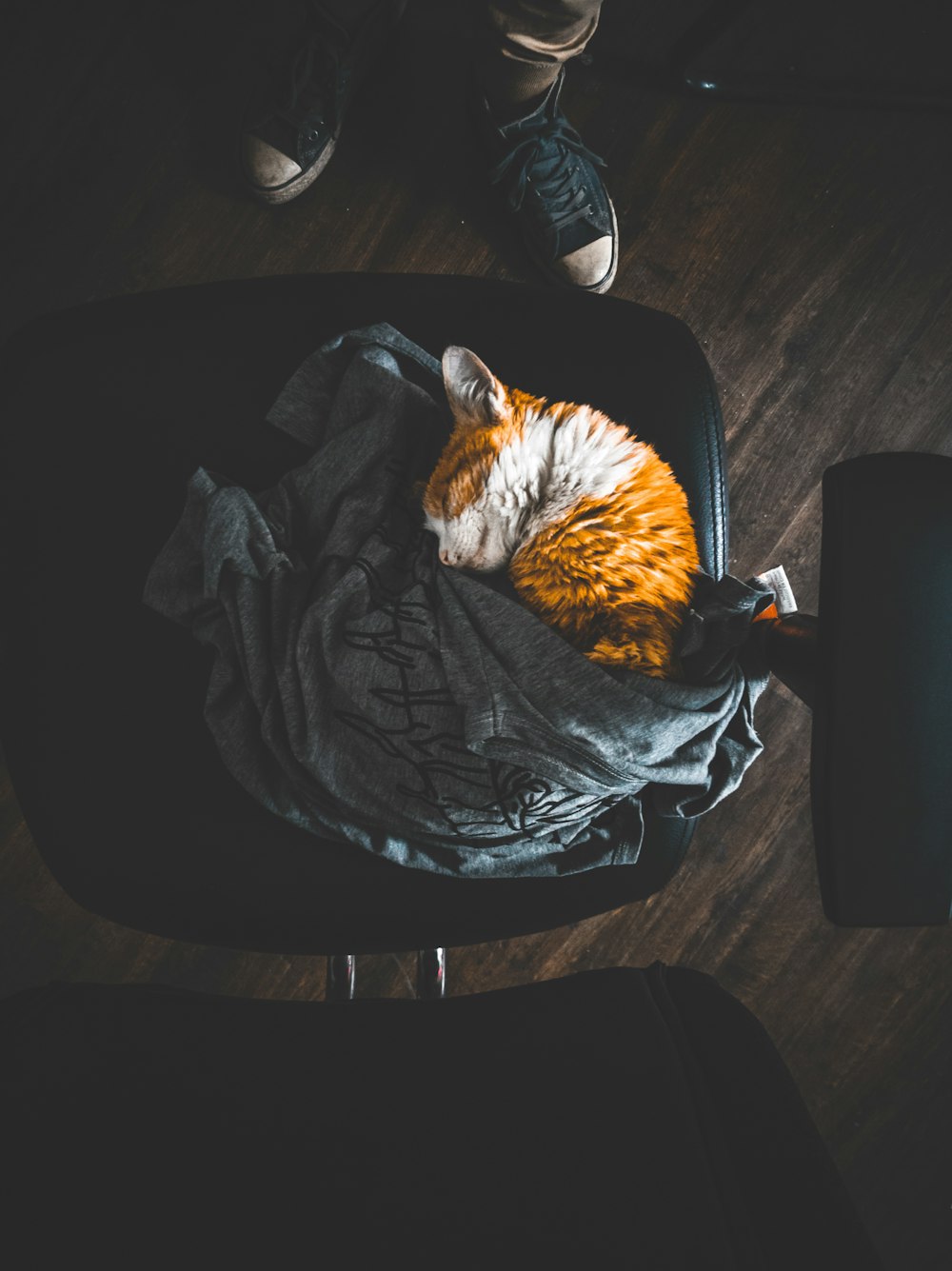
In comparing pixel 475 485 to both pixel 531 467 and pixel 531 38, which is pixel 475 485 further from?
pixel 531 38

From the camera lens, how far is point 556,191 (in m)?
1.28

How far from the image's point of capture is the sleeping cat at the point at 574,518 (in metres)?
0.69

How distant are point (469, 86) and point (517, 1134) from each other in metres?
1.57

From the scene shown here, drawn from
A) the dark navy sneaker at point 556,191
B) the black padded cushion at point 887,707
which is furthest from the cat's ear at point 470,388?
the dark navy sneaker at point 556,191

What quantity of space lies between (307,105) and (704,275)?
0.76 meters

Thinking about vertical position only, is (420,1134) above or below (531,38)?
below

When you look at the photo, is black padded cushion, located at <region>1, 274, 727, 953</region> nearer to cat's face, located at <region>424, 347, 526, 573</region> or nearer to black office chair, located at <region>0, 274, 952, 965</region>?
black office chair, located at <region>0, 274, 952, 965</region>

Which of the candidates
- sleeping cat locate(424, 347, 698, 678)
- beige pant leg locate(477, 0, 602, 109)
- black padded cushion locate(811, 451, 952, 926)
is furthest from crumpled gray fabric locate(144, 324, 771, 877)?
beige pant leg locate(477, 0, 602, 109)

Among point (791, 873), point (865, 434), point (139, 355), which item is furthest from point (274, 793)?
point (865, 434)

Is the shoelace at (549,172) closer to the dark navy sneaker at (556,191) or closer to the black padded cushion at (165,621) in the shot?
the dark navy sneaker at (556,191)

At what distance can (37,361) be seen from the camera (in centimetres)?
78

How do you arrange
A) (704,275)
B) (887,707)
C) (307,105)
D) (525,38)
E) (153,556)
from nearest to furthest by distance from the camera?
(887,707) → (153,556) → (525,38) → (307,105) → (704,275)

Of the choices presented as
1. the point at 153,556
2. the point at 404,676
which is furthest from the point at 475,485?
the point at 153,556

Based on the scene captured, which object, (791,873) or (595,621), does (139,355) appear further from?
(791,873)
